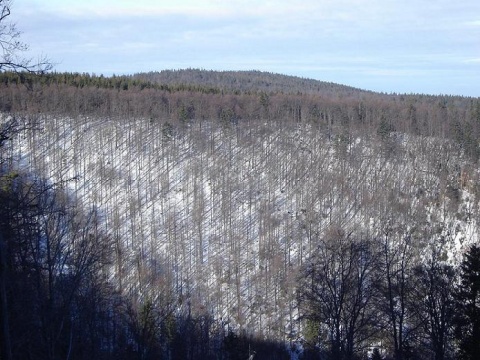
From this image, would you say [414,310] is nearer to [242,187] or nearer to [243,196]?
[243,196]

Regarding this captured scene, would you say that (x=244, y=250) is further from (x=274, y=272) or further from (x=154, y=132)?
(x=154, y=132)

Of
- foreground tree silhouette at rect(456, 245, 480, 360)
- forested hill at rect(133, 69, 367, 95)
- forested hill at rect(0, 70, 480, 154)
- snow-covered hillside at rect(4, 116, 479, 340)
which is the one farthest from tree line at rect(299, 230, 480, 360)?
forested hill at rect(133, 69, 367, 95)

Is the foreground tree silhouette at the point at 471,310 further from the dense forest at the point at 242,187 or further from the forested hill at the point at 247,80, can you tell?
the forested hill at the point at 247,80

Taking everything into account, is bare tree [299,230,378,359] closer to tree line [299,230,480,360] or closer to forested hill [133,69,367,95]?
tree line [299,230,480,360]

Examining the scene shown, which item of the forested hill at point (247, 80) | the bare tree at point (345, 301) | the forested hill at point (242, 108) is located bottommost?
the bare tree at point (345, 301)

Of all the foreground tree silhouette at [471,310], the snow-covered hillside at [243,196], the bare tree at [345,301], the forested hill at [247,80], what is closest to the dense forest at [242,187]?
the snow-covered hillside at [243,196]

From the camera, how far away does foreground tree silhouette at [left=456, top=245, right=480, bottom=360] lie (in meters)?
8.55

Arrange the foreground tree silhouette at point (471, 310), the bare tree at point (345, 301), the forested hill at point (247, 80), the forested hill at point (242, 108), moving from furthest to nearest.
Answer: the forested hill at point (247, 80) → the forested hill at point (242, 108) → the bare tree at point (345, 301) → the foreground tree silhouette at point (471, 310)

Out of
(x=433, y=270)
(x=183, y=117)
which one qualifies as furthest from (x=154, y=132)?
(x=433, y=270)

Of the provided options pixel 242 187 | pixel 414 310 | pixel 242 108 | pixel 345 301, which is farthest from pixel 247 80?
pixel 345 301

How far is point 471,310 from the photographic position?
29.2 ft

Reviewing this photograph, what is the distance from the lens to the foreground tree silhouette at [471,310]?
8547 millimetres

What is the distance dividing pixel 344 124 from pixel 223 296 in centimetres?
2570

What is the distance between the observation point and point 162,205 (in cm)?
3981
